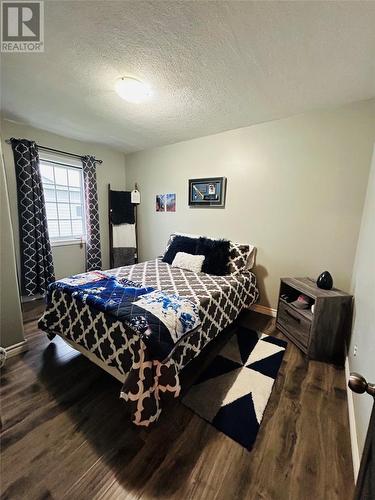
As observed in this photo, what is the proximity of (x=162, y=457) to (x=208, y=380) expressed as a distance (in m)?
0.62

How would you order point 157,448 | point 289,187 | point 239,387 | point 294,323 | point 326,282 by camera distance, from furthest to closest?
point 289,187, point 294,323, point 326,282, point 239,387, point 157,448

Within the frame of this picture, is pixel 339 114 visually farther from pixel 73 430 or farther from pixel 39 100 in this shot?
pixel 73 430

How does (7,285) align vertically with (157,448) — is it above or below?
above

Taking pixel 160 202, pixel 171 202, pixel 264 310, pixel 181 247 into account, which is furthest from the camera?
pixel 160 202

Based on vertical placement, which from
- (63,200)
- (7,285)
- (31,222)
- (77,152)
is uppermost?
(77,152)

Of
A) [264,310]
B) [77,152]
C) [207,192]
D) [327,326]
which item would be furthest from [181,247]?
[77,152]

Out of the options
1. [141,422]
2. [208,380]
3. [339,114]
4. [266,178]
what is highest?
[339,114]

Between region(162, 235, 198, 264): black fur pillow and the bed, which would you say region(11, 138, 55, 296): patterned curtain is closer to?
the bed

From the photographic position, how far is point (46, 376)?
1642mm

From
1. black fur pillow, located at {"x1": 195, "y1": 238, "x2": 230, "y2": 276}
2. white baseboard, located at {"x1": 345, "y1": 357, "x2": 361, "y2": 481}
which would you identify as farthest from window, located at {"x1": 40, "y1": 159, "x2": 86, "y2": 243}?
white baseboard, located at {"x1": 345, "y1": 357, "x2": 361, "y2": 481}

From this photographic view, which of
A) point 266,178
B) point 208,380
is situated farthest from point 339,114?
point 208,380

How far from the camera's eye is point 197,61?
5.09ft

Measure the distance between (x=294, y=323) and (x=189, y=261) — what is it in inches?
55.1

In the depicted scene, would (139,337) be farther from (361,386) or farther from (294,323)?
(294,323)
